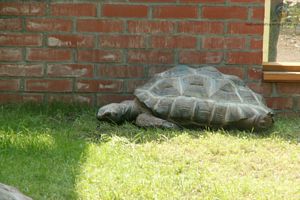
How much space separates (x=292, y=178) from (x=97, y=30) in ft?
8.14

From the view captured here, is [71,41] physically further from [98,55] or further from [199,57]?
[199,57]

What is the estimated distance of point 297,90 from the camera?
6078mm

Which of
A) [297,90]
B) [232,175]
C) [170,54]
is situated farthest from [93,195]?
[297,90]

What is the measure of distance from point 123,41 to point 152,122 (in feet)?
3.23

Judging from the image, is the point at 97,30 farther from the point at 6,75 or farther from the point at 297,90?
the point at 297,90

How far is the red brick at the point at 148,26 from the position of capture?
597cm

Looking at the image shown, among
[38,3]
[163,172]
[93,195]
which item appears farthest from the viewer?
[38,3]

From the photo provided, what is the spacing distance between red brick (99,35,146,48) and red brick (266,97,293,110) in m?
1.26

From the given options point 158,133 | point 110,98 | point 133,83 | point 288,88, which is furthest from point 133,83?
point 288,88

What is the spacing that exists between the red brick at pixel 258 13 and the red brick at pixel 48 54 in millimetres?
1701

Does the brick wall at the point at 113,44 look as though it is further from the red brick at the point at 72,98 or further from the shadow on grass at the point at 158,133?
the shadow on grass at the point at 158,133

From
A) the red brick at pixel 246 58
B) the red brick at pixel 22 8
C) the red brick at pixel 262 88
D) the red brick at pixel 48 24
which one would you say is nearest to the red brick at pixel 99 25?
the red brick at pixel 48 24

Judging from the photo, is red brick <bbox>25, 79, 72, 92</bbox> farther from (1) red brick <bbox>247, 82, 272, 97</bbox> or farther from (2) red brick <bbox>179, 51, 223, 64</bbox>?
(1) red brick <bbox>247, 82, 272, 97</bbox>

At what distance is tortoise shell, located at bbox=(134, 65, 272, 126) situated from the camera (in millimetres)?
5340
